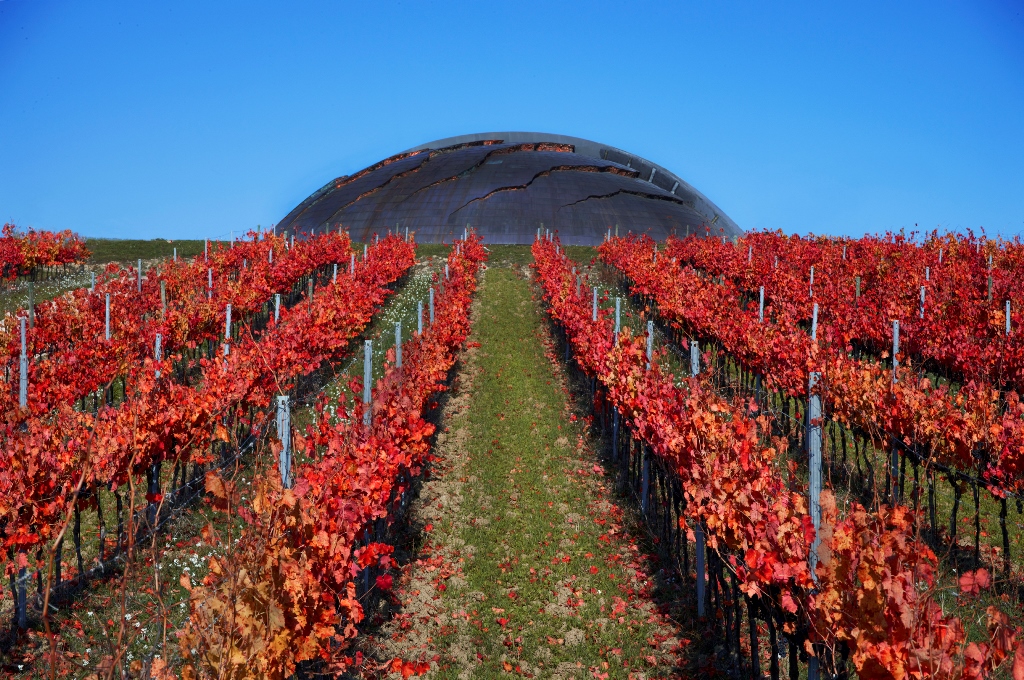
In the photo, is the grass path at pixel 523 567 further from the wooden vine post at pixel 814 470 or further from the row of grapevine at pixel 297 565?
the wooden vine post at pixel 814 470

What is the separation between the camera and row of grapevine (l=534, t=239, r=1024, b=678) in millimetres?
4770

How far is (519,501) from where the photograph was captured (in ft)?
41.7

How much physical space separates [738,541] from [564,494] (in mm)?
5790

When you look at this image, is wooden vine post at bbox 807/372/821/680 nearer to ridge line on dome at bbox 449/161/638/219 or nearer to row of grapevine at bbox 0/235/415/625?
row of grapevine at bbox 0/235/415/625

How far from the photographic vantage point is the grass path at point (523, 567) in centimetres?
834

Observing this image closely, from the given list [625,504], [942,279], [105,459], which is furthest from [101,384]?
[942,279]

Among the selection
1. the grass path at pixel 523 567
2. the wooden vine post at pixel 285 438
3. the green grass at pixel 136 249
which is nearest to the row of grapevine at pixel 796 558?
the grass path at pixel 523 567

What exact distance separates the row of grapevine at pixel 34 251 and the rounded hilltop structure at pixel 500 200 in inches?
796

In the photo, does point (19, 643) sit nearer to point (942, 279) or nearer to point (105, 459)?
point (105, 459)

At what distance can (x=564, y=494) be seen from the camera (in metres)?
13.0

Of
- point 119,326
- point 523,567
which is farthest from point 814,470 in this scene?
point 119,326

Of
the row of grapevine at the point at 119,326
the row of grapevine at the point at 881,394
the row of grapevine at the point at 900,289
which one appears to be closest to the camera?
the row of grapevine at the point at 881,394

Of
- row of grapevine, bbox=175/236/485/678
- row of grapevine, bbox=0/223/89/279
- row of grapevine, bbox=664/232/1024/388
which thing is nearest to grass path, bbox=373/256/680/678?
row of grapevine, bbox=175/236/485/678

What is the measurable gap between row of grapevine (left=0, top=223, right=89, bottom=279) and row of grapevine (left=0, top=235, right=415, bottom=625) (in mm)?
14797
